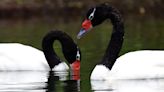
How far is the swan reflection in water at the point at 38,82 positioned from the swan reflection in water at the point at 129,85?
0.41 m

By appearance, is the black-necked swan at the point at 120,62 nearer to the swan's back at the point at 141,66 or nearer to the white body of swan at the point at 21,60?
the swan's back at the point at 141,66

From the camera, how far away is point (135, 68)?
16.5 metres

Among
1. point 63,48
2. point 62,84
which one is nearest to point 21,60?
point 63,48

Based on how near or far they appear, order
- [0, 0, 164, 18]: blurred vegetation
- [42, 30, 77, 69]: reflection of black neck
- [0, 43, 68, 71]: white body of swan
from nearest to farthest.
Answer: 1. [42, 30, 77, 69]: reflection of black neck
2. [0, 43, 68, 71]: white body of swan
3. [0, 0, 164, 18]: blurred vegetation

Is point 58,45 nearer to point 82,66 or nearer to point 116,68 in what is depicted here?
point 82,66

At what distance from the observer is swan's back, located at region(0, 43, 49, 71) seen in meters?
19.5

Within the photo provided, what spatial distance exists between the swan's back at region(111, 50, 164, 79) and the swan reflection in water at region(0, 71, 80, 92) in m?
0.88

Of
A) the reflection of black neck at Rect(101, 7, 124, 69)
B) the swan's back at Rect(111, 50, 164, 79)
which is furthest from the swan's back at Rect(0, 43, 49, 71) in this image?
the swan's back at Rect(111, 50, 164, 79)

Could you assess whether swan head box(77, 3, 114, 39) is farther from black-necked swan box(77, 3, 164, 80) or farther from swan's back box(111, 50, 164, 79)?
swan's back box(111, 50, 164, 79)

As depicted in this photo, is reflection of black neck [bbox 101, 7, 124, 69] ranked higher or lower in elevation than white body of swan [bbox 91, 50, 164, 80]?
higher

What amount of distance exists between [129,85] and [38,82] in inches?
80.2

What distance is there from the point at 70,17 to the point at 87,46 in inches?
909

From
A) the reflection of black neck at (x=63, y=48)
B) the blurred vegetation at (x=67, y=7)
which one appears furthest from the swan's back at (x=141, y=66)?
the blurred vegetation at (x=67, y=7)

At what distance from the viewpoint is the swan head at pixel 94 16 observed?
57.2 feet
